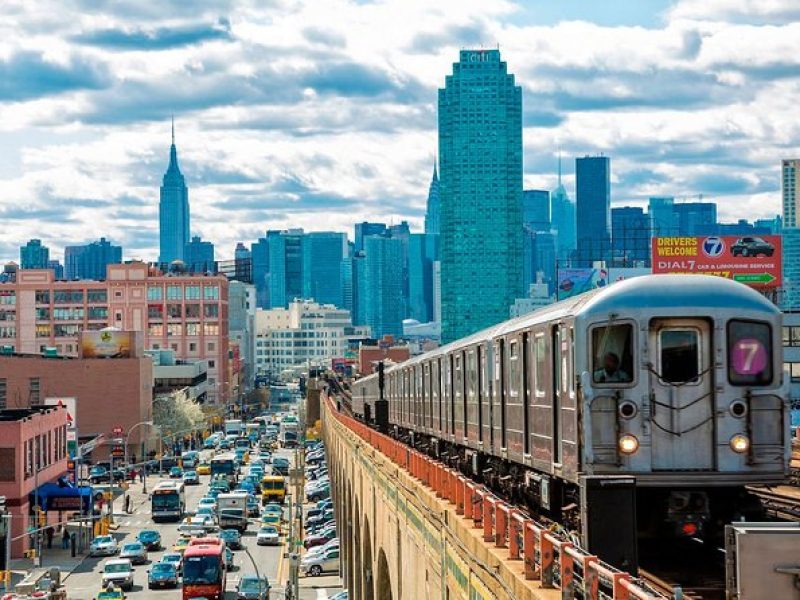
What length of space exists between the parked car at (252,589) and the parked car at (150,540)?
668 inches

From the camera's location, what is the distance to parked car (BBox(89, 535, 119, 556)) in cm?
7275

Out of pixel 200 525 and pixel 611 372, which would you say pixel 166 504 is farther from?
pixel 611 372

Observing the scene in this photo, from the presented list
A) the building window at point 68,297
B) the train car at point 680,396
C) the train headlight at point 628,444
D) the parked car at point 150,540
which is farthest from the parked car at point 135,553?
the building window at point 68,297

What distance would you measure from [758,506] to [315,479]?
95811 mm

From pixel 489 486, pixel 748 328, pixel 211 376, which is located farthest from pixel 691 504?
pixel 211 376

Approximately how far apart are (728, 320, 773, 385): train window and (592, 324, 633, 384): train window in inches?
45.3

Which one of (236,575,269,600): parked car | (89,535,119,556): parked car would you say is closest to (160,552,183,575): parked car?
(236,575,269,600): parked car

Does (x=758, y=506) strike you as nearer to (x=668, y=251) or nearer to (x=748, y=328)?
(x=748, y=328)

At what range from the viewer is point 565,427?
19344mm

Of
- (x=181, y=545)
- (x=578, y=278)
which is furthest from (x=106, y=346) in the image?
(x=181, y=545)

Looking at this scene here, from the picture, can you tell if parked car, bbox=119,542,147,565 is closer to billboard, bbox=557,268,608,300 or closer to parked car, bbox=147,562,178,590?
parked car, bbox=147,562,178,590

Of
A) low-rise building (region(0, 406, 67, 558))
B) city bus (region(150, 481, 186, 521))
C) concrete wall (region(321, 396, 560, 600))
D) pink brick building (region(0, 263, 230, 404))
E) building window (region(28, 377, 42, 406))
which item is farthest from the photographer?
pink brick building (region(0, 263, 230, 404))

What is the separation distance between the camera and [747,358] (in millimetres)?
18266

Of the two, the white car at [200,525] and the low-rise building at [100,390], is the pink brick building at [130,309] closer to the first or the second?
the low-rise building at [100,390]
